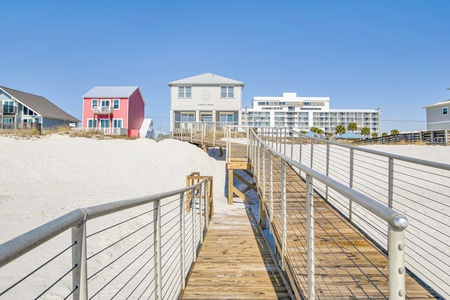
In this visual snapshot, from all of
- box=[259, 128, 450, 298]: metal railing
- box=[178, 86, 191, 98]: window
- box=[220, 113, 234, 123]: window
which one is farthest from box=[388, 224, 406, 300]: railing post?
box=[178, 86, 191, 98]: window

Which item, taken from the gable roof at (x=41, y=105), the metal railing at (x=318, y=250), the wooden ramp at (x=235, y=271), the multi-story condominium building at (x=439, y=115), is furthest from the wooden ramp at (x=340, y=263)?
the gable roof at (x=41, y=105)

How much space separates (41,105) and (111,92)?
37.2 feet

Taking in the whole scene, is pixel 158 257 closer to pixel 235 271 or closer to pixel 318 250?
pixel 235 271

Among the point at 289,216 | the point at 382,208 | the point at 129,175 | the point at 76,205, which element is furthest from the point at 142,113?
the point at 382,208

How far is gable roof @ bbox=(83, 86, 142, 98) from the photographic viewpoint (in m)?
34.1

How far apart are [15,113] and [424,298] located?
142 feet

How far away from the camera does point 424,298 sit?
2.70 metres

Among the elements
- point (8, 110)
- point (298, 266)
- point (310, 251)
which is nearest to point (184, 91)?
point (8, 110)

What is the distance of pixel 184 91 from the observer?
1164 inches

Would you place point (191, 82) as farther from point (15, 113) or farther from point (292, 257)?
point (292, 257)

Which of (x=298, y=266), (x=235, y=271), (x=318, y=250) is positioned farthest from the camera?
(x=235, y=271)

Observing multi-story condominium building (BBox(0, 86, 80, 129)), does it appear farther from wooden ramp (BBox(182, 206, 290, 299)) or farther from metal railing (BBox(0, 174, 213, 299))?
wooden ramp (BBox(182, 206, 290, 299))

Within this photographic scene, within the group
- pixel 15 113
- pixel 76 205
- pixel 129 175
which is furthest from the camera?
pixel 15 113

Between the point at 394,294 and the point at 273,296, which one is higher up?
the point at 394,294
